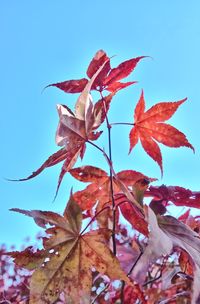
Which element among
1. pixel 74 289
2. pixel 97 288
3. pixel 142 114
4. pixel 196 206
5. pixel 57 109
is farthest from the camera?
pixel 97 288

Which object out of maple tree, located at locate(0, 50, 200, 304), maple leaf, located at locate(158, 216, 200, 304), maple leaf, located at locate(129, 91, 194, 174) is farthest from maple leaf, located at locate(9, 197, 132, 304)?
maple leaf, located at locate(129, 91, 194, 174)

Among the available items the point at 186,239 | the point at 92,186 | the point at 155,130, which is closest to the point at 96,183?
the point at 92,186

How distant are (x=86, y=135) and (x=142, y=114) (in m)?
0.26

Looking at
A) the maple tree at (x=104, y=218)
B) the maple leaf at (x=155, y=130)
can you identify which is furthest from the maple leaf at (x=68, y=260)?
the maple leaf at (x=155, y=130)

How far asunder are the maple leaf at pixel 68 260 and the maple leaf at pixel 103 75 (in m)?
0.37

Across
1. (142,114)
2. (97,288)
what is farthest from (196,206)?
(97,288)

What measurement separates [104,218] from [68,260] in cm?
19

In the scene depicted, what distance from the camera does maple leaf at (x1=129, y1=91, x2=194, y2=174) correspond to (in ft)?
3.42

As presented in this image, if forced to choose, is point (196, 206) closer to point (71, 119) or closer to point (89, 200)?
point (89, 200)

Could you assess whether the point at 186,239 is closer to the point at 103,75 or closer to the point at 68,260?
the point at 68,260

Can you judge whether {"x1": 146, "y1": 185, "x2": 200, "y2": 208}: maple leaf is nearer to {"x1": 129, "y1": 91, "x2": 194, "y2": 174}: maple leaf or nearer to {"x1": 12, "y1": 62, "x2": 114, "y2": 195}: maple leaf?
{"x1": 129, "y1": 91, "x2": 194, "y2": 174}: maple leaf

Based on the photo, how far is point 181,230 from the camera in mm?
837

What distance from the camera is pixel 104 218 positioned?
3.29ft

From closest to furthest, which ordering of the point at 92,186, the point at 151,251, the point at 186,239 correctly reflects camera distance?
the point at 151,251, the point at 186,239, the point at 92,186
